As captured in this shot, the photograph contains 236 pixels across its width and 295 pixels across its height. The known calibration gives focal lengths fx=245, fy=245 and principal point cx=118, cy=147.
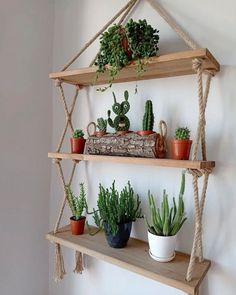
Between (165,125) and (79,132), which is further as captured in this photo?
(79,132)

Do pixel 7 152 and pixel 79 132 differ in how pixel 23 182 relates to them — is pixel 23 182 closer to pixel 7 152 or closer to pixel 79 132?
pixel 7 152

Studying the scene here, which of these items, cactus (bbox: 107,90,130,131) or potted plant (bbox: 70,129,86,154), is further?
potted plant (bbox: 70,129,86,154)

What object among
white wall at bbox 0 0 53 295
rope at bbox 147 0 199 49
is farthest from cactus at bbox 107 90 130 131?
white wall at bbox 0 0 53 295

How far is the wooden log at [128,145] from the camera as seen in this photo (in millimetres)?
853

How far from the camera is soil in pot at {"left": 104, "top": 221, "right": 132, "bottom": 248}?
95 cm

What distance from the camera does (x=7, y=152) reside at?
1182 millimetres

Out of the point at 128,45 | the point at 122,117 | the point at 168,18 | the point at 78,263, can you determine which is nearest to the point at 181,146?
the point at 122,117

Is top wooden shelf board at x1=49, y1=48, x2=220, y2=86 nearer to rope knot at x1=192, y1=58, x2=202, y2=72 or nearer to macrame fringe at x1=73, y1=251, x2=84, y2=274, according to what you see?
rope knot at x1=192, y1=58, x2=202, y2=72

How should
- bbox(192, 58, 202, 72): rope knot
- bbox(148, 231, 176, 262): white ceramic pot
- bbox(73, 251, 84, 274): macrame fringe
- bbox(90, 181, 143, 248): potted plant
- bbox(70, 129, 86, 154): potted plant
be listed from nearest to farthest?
bbox(192, 58, 202, 72): rope knot → bbox(148, 231, 176, 262): white ceramic pot → bbox(90, 181, 143, 248): potted plant → bbox(70, 129, 86, 154): potted plant → bbox(73, 251, 84, 274): macrame fringe

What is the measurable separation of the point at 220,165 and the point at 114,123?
43cm

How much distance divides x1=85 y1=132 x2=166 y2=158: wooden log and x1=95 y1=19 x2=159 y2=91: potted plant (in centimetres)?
23

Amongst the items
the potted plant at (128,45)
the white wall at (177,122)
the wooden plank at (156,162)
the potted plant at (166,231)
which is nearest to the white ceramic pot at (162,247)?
the potted plant at (166,231)

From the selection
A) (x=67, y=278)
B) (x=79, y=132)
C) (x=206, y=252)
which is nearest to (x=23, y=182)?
(x=79, y=132)

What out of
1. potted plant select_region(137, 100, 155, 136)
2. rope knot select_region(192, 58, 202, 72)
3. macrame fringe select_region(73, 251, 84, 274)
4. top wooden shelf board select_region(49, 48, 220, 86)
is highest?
top wooden shelf board select_region(49, 48, 220, 86)
